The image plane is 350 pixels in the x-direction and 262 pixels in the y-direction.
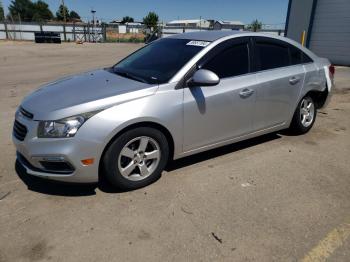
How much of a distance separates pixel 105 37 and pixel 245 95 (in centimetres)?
4352

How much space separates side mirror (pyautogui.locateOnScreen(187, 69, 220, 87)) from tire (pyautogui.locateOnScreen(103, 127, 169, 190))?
2.24 ft

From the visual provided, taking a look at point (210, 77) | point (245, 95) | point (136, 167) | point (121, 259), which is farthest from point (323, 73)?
point (121, 259)

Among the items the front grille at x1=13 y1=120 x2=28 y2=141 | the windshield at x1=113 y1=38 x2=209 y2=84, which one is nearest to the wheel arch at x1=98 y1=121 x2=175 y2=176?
the windshield at x1=113 y1=38 x2=209 y2=84

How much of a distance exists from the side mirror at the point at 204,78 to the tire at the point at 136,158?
684mm

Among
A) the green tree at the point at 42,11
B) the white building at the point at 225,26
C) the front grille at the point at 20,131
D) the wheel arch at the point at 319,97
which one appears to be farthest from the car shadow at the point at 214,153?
the green tree at the point at 42,11

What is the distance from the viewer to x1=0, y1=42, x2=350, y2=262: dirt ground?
106 inches

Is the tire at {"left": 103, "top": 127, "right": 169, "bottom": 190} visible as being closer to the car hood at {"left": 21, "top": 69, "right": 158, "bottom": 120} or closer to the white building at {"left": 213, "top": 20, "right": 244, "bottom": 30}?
the car hood at {"left": 21, "top": 69, "right": 158, "bottom": 120}

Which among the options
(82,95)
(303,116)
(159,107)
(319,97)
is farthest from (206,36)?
(319,97)

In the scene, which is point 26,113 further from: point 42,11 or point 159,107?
point 42,11

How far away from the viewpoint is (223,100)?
12.9 ft

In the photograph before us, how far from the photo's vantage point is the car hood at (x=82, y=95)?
318 centimetres

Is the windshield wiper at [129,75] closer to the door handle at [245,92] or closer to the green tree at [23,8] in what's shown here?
the door handle at [245,92]

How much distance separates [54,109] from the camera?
321 centimetres

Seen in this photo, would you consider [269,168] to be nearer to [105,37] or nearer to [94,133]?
[94,133]
